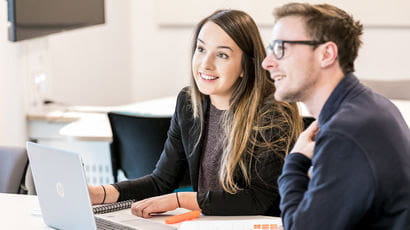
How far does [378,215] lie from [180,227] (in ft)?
2.00

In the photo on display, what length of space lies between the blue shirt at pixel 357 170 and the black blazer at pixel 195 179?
559mm

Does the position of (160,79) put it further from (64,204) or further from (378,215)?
(378,215)

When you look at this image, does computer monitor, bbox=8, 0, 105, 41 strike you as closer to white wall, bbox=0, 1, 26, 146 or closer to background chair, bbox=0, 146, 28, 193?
white wall, bbox=0, 1, 26, 146

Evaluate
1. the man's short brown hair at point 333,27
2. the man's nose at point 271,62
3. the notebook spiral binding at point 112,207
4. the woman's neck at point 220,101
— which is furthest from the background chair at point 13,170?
the man's short brown hair at point 333,27

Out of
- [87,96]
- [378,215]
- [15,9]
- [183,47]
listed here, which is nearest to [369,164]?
[378,215]

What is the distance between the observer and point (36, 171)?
208 cm

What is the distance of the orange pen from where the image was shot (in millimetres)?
2175

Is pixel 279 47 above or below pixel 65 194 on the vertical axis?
above

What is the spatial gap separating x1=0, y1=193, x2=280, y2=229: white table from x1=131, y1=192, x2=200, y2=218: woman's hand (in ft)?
0.09

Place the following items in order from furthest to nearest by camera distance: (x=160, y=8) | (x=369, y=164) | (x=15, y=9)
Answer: (x=160, y=8)
(x=15, y=9)
(x=369, y=164)

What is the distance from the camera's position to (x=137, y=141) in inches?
128

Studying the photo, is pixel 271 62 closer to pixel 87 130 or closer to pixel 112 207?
pixel 112 207

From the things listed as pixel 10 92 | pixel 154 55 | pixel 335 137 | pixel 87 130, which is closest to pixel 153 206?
pixel 335 137

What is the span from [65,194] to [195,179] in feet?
2.21
